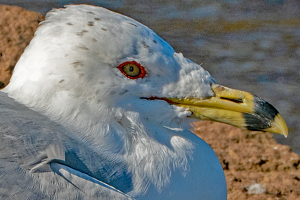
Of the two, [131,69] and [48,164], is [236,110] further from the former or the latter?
[48,164]

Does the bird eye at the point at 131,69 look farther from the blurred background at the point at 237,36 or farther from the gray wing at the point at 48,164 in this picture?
the blurred background at the point at 237,36

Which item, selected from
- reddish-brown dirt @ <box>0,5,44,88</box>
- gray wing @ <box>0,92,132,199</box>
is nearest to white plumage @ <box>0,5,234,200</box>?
gray wing @ <box>0,92,132,199</box>

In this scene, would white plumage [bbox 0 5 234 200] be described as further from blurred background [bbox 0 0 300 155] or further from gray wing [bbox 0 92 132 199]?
blurred background [bbox 0 0 300 155]

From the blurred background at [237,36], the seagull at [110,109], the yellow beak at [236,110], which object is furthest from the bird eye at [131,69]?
the blurred background at [237,36]

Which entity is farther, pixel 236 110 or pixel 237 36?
pixel 237 36

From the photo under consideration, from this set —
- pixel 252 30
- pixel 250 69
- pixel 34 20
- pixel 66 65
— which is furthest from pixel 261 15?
pixel 66 65

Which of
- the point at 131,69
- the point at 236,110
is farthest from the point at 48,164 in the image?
the point at 236,110

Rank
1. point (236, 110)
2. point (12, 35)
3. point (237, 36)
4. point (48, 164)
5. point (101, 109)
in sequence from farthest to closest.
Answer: point (237, 36) < point (12, 35) < point (236, 110) < point (101, 109) < point (48, 164)
